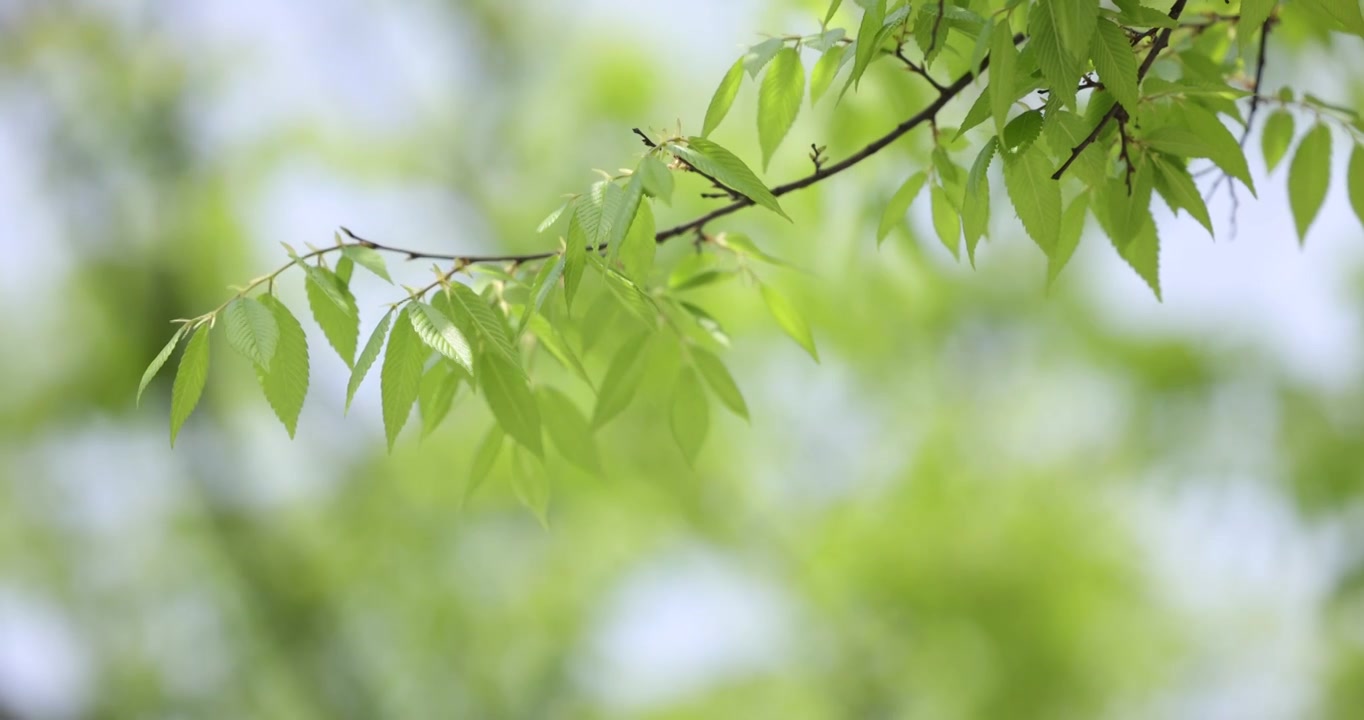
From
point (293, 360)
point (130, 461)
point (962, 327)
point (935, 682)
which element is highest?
point (962, 327)

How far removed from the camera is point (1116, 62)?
901 mm

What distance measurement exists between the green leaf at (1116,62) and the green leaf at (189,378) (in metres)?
0.93

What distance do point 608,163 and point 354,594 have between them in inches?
119

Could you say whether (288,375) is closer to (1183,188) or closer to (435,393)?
(435,393)

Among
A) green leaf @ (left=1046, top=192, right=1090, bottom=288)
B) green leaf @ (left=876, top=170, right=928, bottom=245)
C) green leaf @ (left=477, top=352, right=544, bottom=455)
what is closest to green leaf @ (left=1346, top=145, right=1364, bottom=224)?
green leaf @ (left=1046, top=192, right=1090, bottom=288)

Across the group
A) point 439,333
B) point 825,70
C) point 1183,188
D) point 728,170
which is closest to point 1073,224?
point 1183,188

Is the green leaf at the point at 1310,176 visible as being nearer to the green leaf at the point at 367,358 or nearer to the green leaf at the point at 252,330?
the green leaf at the point at 367,358

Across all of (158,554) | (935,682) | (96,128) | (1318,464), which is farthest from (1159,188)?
(158,554)

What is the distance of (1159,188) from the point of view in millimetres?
1136

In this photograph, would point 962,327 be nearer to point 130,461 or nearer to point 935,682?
point 935,682

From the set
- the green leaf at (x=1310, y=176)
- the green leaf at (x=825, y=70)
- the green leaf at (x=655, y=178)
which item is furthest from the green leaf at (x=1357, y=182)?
the green leaf at (x=655, y=178)

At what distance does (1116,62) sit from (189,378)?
97 cm

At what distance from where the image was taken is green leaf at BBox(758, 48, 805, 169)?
1.27 meters

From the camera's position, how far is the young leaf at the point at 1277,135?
5.35ft
